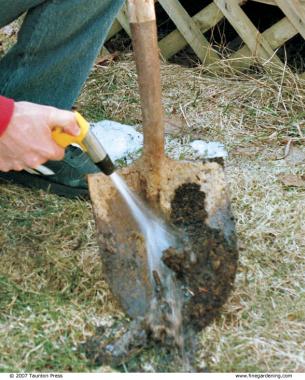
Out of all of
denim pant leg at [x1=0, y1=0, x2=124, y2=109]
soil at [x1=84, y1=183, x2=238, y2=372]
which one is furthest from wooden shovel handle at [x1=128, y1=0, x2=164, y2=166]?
denim pant leg at [x1=0, y1=0, x2=124, y2=109]

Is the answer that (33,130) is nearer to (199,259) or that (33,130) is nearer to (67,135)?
(67,135)

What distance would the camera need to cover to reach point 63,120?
168cm

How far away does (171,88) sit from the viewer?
3107 millimetres

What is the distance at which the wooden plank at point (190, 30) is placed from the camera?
3.21 metres

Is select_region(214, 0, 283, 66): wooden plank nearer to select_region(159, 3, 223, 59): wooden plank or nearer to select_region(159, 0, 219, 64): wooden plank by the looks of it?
select_region(159, 3, 223, 59): wooden plank

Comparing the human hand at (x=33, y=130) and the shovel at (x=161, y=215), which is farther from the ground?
the human hand at (x=33, y=130)

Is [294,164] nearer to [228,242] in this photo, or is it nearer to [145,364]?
[228,242]

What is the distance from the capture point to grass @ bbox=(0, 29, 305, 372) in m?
1.78

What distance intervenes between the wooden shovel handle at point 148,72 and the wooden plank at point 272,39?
1.17 metres

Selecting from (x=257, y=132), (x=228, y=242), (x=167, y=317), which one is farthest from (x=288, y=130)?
(x=167, y=317)

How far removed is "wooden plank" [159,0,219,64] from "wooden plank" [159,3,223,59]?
0.10 feet

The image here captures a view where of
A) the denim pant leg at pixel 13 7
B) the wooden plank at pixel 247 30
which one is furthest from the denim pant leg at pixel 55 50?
the wooden plank at pixel 247 30

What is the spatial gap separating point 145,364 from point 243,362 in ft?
0.80

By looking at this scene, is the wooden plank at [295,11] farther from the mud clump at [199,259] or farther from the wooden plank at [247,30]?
the mud clump at [199,259]
